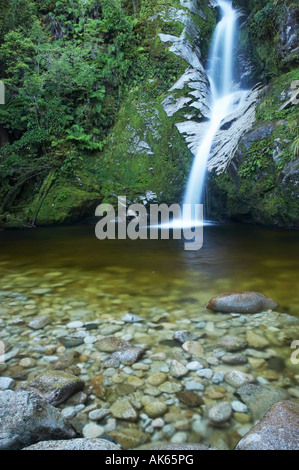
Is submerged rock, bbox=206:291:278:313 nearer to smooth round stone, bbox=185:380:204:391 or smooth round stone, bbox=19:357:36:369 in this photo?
smooth round stone, bbox=185:380:204:391

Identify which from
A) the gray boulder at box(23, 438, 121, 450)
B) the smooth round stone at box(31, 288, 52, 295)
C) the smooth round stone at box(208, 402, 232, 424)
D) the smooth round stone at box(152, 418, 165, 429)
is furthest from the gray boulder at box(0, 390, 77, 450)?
the smooth round stone at box(31, 288, 52, 295)

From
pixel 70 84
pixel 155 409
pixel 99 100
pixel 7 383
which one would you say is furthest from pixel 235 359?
pixel 70 84

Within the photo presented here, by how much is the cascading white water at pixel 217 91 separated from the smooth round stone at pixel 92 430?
26.7 feet

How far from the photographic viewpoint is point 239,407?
1.72 m

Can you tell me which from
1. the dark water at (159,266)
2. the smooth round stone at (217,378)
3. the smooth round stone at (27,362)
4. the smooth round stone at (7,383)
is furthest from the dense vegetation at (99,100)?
the smooth round stone at (7,383)

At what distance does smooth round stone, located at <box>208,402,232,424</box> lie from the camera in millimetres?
1626

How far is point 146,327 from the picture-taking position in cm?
273

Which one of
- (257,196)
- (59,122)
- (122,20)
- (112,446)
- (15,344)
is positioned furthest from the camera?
(122,20)

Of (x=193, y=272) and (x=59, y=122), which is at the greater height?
(x=59, y=122)

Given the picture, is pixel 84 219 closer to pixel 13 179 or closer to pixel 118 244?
pixel 13 179

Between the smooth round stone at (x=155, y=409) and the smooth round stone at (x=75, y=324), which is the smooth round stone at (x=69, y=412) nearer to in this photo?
the smooth round stone at (x=155, y=409)

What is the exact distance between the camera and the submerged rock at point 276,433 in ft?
4.29

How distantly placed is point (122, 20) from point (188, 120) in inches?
209
